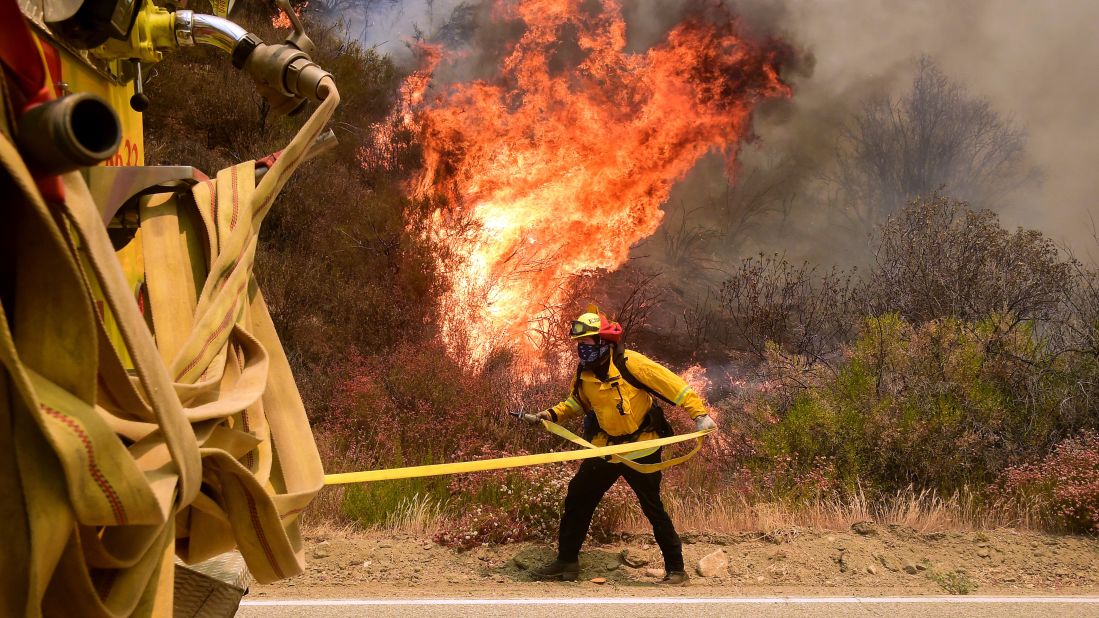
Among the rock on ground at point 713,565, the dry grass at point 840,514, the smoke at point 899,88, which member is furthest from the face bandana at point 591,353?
the smoke at point 899,88

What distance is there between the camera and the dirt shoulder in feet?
22.3

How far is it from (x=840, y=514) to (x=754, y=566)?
133 cm

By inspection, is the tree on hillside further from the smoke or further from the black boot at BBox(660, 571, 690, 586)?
the black boot at BBox(660, 571, 690, 586)

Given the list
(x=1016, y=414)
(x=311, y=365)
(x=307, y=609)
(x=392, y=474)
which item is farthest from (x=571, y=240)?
(x=392, y=474)

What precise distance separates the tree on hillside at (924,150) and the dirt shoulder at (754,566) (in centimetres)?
1866

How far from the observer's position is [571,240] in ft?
57.9

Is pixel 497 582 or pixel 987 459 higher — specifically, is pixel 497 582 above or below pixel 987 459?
below

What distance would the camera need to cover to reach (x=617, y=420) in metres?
→ 7.15

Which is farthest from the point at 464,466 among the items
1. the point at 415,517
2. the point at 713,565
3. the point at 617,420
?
the point at 415,517

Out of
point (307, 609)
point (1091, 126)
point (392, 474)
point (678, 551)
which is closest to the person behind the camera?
point (392, 474)

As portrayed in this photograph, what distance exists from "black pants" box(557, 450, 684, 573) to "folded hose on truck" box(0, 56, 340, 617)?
5.37 meters

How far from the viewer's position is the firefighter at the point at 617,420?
7.04m

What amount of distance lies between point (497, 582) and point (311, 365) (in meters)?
6.89

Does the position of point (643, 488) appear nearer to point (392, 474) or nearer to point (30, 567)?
point (392, 474)
